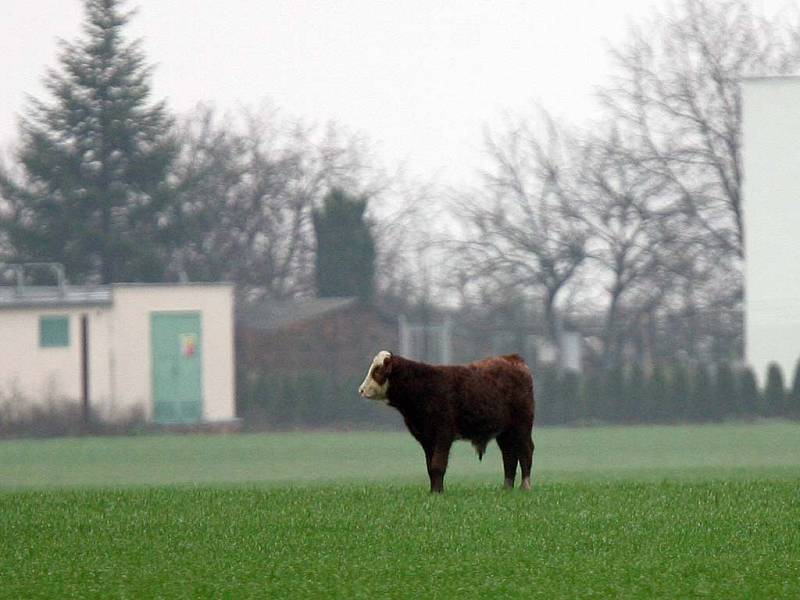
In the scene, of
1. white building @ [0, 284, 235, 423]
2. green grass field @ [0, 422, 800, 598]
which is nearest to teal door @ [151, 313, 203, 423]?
white building @ [0, 284, 235, 423]

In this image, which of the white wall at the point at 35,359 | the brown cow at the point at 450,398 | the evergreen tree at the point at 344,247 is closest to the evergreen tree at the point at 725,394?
the white wall at the point at 35,359

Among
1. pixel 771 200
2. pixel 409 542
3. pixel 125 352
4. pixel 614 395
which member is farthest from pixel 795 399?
pixel 409 542

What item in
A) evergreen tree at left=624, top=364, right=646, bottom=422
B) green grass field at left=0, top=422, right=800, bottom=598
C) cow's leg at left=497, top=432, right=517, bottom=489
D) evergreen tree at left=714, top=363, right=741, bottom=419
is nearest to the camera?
green grass field at left=0, top=422, right=800, bottom=598

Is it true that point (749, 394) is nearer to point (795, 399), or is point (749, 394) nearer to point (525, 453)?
point (795, 399)

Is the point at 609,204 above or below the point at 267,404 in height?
above

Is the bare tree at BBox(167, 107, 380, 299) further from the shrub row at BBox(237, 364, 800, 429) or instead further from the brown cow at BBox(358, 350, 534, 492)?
the brown cow at BBox(358, 350, 534, 492)

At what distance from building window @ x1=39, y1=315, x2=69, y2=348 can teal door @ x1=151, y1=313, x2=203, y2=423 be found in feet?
8.11

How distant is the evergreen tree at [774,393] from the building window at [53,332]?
18304mm

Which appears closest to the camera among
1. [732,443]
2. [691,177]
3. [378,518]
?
[378,518]

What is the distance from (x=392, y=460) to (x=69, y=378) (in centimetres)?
2035

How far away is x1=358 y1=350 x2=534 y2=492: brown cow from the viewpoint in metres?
15.0

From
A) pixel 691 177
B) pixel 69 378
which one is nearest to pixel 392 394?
pixel 69 378

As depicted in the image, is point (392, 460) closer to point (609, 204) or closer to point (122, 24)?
point (609, 204)

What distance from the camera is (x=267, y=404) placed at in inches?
2077
